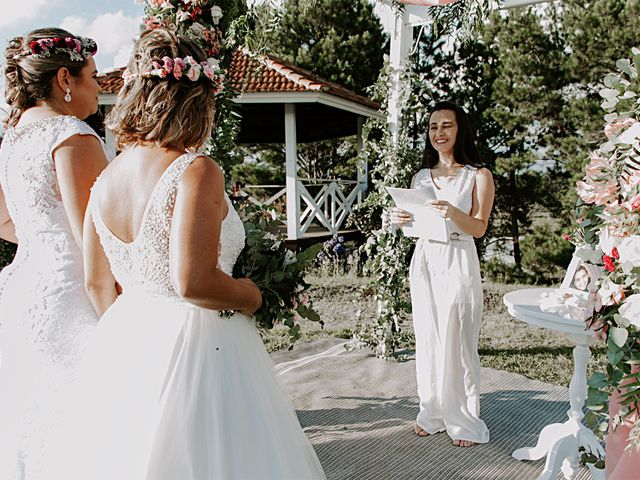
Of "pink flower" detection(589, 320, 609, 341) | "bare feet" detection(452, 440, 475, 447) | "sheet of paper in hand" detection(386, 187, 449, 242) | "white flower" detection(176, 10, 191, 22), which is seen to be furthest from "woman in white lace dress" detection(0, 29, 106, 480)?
"bare feet" detection(452, 440, 475, 447)

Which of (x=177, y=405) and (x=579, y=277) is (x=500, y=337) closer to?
(x=579, y=277)

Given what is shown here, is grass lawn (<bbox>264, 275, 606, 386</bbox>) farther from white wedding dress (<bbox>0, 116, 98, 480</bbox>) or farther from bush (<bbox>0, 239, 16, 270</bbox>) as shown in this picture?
bush (<bbox>0, 239, 16, 270</bbox>)

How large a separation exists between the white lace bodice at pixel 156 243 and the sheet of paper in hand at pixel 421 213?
1882 millimetres

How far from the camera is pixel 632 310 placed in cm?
144

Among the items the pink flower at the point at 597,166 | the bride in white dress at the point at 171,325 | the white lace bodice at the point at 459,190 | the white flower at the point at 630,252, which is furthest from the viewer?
the white lace bodice at the point at 459,190

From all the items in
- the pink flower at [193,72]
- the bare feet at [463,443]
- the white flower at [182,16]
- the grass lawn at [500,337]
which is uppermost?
the white flower at [182,16]

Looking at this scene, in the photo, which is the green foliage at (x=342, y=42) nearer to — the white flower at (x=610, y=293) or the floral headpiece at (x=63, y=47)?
the floral headpiece at (x=63, y=47)

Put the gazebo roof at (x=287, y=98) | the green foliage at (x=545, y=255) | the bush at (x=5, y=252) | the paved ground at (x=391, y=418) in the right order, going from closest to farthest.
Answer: the paved ground at (x=391, y=418) → the bush at (x=5, y=252) → the green foliage at (x=545, y=255) → the gazebo roof at (x=287, y=98)

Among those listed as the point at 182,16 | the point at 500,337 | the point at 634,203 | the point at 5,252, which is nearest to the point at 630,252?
the point at 634,203

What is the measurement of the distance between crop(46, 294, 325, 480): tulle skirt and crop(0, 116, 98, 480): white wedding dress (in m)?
0.26

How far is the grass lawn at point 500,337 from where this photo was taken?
5.44 meters

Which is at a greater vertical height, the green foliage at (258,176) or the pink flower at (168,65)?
the pink flower at (168,65)

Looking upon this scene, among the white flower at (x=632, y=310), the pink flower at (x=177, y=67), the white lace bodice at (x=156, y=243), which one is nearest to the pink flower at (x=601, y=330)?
the white flower at (x=632, y=310)

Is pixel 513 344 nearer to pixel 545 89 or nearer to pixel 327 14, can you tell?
pixel 545 89
